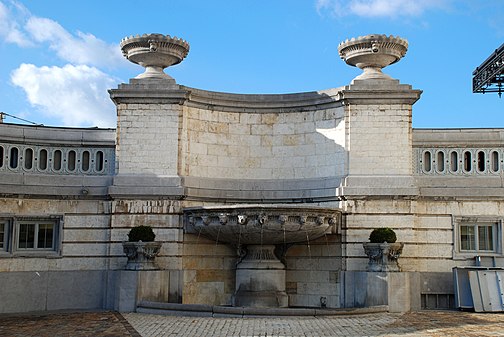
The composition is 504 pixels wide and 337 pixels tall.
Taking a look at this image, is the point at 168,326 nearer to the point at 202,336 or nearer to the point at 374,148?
the point at 202,336

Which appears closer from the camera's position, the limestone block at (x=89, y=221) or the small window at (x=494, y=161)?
the limestone block at (x=89, y=221)

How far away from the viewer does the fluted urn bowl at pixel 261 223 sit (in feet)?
56.6

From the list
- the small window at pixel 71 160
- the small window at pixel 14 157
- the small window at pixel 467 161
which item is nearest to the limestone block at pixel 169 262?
the small window at pixel 71 160

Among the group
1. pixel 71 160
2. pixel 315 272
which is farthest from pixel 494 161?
pixel 71 160

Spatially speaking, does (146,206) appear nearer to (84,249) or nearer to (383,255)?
(84,249)

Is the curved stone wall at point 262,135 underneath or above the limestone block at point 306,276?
above

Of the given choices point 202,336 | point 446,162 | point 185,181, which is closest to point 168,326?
point 202,336

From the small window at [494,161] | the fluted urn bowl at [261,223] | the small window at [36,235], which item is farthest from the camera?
the small window at [494,161]

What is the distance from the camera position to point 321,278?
64.2 ft

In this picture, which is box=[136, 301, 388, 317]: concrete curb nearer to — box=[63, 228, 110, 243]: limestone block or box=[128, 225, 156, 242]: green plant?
box=[128, 225, 156, 242]: green plant

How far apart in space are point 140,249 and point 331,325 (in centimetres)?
559

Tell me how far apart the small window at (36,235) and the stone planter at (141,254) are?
2.42m

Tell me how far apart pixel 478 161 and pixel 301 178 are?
4.97 m

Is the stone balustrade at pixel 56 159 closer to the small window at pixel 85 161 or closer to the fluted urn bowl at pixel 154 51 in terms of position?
the small window at pixel 85 161
